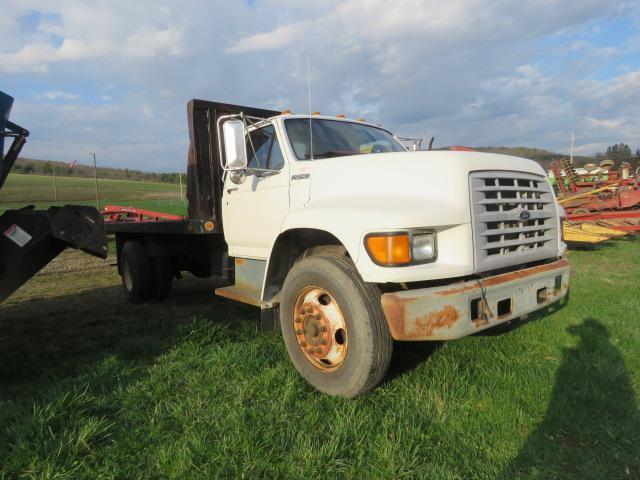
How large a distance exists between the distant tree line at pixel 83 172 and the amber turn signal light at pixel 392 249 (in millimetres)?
62918

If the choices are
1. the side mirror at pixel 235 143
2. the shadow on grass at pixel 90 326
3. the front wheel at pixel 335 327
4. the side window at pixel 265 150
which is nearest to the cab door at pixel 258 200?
the side window at pixel 265 150

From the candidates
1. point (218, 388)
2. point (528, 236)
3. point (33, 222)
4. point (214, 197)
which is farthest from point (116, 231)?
point (528, 236)

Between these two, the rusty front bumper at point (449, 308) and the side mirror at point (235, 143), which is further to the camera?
the side mirror at point (235, 143)

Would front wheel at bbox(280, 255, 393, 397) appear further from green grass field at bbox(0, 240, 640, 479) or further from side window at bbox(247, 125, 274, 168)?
side window at bbox(247, 125, 274, 168)

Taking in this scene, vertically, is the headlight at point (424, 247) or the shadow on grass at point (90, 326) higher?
the headlight at point (424, 247)

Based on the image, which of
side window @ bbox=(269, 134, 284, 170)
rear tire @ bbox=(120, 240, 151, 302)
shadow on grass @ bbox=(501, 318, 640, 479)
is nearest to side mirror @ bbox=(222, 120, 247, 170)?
side window @ bbox=(269, 134, 284, 170)

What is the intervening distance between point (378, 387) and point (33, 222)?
2.98 m

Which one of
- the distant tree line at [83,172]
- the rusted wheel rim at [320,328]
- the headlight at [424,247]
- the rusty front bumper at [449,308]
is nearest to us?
the rusty front bumper at [449,308]

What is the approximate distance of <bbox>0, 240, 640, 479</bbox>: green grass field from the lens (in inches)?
88.5

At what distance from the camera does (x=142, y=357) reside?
3795 mm

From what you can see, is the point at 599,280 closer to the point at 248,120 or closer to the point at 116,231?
the point at 248,120

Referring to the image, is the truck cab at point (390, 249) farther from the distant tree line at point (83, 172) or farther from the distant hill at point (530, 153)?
the distant tree line at point (83, 172)

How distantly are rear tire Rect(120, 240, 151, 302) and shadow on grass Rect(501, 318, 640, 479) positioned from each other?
16.3 ft

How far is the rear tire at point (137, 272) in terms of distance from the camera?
237 inches
